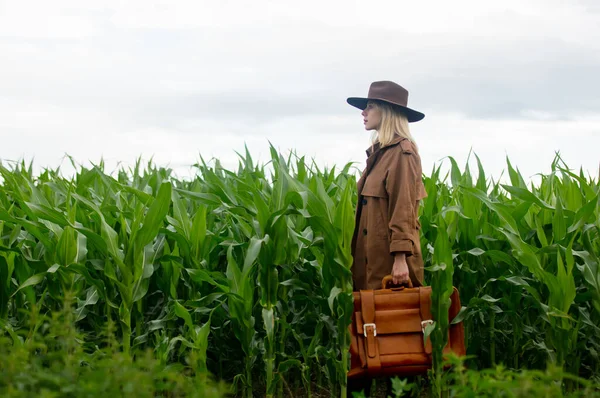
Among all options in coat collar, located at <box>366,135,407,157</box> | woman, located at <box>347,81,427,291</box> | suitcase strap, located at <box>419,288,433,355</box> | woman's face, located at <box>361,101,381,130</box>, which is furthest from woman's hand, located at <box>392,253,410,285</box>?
woman's face, located at <box>361,101,381,130</box>

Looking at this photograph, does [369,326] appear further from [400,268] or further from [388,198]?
[388,198]

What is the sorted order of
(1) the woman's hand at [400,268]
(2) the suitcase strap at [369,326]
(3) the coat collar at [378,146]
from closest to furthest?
(2) the suitcase strap at [369,326] < (1) the woman's hand at [400,268] < (3) the coat collar at [378,146]

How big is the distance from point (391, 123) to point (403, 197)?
0.58m

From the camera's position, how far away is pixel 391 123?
16.6ft

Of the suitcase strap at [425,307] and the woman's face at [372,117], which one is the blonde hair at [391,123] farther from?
the suitcase strap at [425,307]

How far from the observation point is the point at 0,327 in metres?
4.94

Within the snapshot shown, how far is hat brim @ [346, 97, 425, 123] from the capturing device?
508cm

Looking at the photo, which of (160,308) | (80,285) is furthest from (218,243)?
(80,285)

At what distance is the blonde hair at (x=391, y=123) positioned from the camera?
5.02 m

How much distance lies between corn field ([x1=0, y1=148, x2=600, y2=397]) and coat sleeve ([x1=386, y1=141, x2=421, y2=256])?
0.63 ft

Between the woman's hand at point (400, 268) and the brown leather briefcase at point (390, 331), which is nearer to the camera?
the brown leather briefcase at point (390, 331)

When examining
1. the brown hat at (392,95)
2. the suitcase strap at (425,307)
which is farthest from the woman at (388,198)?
the suitcase strap at (425,307)

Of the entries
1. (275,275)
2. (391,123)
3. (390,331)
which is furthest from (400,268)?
(391,123)

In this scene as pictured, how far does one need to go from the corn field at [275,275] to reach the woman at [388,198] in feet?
0.62
